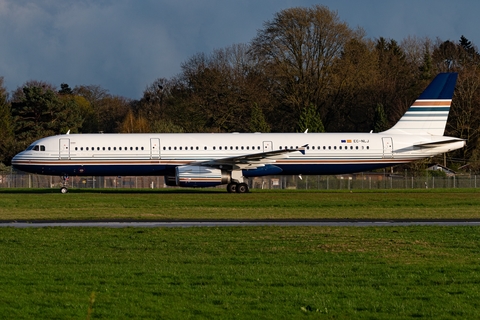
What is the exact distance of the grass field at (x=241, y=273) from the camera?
10547mm

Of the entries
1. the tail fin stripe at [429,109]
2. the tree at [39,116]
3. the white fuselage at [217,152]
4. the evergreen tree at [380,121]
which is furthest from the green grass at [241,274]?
the tree at [39,116]

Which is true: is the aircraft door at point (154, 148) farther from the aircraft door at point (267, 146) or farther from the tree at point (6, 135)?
the tree at point (6, 135)

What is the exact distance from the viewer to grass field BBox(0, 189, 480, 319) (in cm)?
1055

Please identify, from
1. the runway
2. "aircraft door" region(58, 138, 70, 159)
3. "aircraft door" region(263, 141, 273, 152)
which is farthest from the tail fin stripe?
the runway

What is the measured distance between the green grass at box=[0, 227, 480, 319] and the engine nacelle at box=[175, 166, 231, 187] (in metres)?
21.7

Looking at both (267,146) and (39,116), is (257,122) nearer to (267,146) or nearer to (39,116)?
(39,116)

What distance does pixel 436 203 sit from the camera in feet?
110

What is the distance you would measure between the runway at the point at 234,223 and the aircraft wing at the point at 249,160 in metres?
18.2

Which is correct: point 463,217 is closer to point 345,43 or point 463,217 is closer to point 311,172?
point 311,172

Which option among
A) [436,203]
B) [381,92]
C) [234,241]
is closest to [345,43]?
[381,92]

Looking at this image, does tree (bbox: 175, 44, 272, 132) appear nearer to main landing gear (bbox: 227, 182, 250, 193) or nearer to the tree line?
the tree line

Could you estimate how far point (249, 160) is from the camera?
43.4 metres

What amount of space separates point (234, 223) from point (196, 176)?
18.4m

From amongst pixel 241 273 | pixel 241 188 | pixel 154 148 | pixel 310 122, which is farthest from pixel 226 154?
pixel 310 122
